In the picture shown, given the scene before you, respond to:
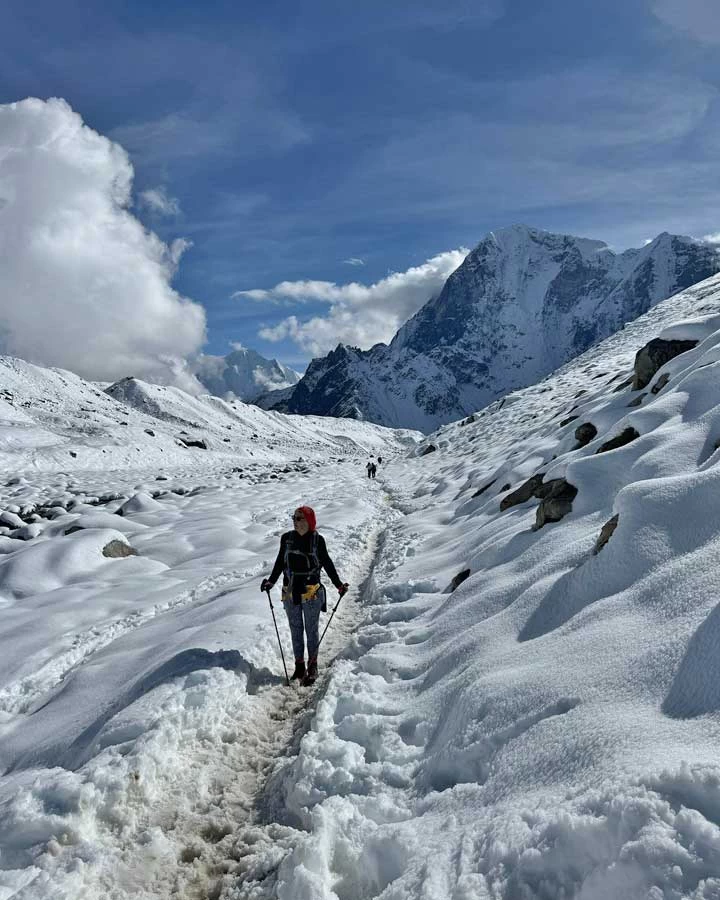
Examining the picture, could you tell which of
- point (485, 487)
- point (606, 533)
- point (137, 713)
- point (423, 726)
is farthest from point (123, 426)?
point (423, 726)

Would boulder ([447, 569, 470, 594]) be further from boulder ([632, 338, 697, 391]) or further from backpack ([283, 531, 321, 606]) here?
boulder ([632, 338, 697, 391])

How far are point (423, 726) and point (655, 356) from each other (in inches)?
609

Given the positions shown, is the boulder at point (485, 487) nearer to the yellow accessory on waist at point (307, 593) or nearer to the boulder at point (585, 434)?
the boulder at point (585, 434)

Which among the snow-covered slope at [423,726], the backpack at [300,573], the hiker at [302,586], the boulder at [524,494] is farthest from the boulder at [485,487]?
the backpack at [300,573]

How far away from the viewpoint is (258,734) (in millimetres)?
6203

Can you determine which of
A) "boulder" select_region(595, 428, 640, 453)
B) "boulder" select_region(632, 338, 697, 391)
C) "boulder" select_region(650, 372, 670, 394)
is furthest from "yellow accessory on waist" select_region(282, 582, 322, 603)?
"boulder" select_region(632, 338, 697, 391)

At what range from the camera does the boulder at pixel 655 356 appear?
661 inches

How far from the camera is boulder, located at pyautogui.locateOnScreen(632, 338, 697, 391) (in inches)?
661

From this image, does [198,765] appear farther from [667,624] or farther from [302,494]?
[302,494]

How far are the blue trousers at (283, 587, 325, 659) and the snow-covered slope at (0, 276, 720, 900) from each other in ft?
1.56

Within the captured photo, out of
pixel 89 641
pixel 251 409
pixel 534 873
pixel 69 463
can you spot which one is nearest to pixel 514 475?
pixel 89 641

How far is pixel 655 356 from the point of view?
17062 millimetres

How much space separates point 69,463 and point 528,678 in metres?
51.6

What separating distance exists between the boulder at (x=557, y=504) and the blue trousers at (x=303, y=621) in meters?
Result: 4.20
